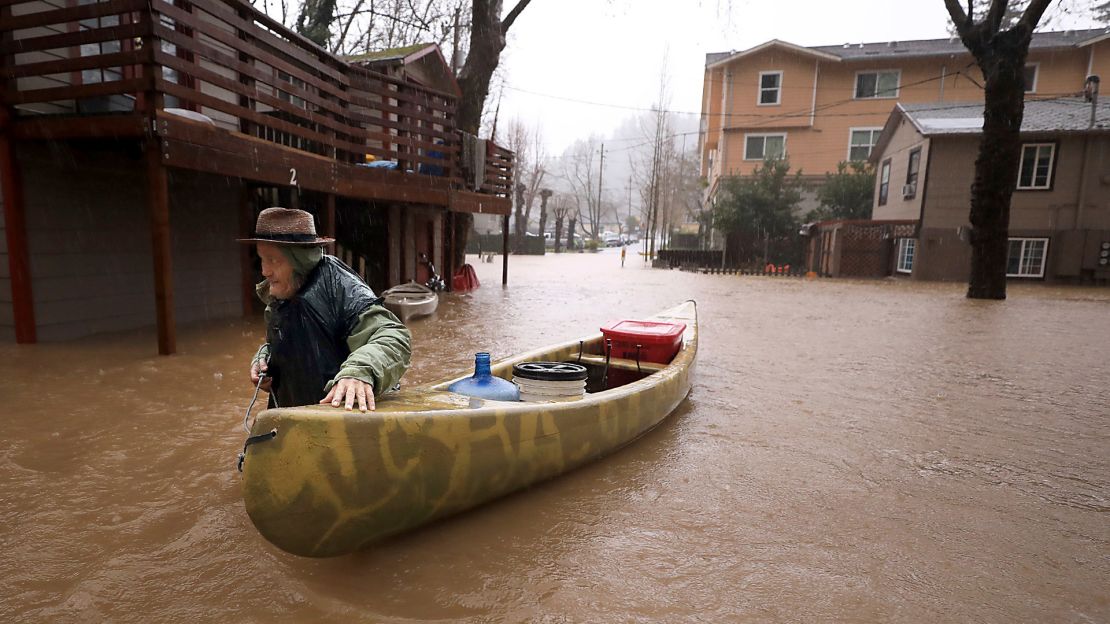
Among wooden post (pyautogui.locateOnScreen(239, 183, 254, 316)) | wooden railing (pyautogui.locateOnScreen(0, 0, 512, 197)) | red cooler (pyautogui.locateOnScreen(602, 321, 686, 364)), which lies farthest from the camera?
wooden post (pyautogui.locateOnScreen(239, 183, 254, 316))

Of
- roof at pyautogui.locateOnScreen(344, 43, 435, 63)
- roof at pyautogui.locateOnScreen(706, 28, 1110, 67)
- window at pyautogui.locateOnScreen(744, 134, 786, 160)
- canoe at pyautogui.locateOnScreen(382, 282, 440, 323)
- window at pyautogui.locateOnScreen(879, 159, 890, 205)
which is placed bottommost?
canoe at pyautogui.locateOnScreen(382, 282, 440, 323)

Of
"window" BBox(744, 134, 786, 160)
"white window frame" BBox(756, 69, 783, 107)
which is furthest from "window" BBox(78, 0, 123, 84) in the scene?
"white window frame" BBox(756, 69, 783, 107)

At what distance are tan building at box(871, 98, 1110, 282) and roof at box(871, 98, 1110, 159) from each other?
3 centimetres

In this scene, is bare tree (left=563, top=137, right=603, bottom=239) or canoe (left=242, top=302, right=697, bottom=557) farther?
bare tree (left=563, top=137, right=603, bottom=239)

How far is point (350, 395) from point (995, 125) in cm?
1719

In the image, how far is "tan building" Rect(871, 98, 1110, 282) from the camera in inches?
738

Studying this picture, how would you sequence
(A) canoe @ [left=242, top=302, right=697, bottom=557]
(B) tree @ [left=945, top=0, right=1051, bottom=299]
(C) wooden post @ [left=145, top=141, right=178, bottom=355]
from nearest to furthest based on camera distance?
(A) canoe @ [left=242, top=302, right=697, bottom=557] → (C) wooden post @ [left=145, top=141, right=178, bottom=355] → (B) tree @ [left=945, top=0, right=1051, bottom=299]

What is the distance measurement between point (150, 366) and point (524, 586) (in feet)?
17.0

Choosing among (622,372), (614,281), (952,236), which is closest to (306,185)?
(622,372)

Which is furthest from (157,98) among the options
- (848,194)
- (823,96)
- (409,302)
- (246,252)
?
(823,96)

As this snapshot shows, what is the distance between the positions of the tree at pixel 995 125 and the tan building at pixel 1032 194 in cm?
571

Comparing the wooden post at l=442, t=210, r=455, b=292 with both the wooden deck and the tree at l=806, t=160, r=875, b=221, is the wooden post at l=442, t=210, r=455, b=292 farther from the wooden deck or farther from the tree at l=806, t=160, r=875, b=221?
the tree at l=806, t=160, r=875, b=221

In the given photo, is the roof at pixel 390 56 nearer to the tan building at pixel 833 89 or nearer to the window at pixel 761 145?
the tan building at pixel 833 89

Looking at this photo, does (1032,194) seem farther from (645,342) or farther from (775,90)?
(645,342)
